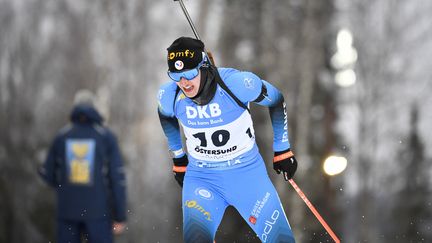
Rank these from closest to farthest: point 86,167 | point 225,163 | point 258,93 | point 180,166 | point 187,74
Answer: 1. point 187,74
2. point 258,93
3. point 225,163
4. point 180,166
5. point 86,167

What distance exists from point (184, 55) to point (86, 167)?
7.44 feet

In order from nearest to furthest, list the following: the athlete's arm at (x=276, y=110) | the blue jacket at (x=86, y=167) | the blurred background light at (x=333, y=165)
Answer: the athlete's arm at (x=276, y=110) → the blurred background light at (x=333, y=165) → the blue jacket at (x=86, y=167)

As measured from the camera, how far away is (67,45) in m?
24.2

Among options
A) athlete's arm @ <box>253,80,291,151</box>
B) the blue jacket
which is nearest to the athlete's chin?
athlete's arm @ <box>253,80,291,151</box>

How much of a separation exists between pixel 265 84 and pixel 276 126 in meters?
0.44

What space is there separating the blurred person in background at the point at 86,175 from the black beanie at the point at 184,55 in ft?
6.33

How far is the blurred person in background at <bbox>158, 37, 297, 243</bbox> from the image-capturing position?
5.53m

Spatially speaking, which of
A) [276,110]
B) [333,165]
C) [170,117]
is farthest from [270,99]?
[170,117]

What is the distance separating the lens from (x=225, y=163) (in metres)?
5.81

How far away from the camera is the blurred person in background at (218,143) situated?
5.53m

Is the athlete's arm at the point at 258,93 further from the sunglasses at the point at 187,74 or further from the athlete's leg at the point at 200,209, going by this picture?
the athlete's leg at the point at 200,209

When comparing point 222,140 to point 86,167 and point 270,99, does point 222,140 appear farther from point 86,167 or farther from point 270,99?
point 86,167

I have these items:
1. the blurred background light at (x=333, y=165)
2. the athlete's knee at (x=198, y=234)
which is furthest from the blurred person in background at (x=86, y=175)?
the blurred background light at (x=333, y=165)

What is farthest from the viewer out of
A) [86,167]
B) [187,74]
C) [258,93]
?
[86,167]
